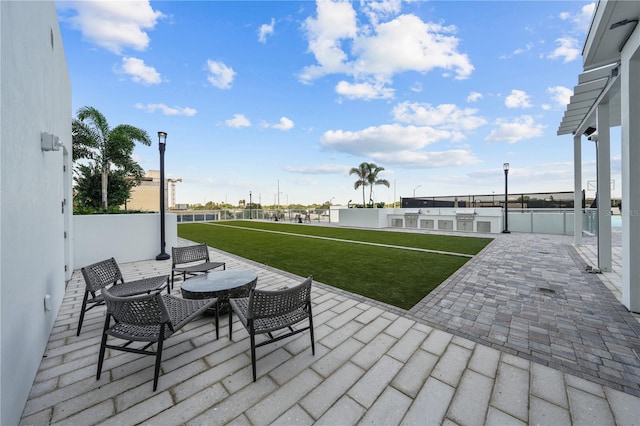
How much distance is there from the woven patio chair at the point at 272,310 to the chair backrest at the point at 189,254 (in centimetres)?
259

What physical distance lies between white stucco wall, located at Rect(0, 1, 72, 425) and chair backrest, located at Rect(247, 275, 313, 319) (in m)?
1.48

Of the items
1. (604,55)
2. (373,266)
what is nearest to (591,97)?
(604,55)

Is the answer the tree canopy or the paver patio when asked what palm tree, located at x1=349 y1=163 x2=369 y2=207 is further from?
the paver patio

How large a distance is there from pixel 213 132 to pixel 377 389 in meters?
20.3

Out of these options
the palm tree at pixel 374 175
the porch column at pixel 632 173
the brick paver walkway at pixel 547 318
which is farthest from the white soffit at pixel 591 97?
the palm tree at pixel 374 175

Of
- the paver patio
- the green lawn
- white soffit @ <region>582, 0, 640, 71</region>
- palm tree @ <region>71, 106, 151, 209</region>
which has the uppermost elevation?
palm tree @ <region>71, 106, 151, 209</region>

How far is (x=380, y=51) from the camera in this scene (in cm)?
950

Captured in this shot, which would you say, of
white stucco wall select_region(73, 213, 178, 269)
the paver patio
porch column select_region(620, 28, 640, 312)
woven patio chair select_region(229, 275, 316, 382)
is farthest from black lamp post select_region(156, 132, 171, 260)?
porch column select_region(620, 28, 640, 312)

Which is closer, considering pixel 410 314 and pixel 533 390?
pixel 533 390

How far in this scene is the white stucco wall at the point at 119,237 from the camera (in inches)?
243

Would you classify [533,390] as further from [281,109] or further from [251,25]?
[281,109]

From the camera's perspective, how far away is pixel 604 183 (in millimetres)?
5141

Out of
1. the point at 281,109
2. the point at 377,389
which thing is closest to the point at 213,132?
the point at 281,109

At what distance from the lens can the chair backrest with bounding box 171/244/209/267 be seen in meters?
4.51
